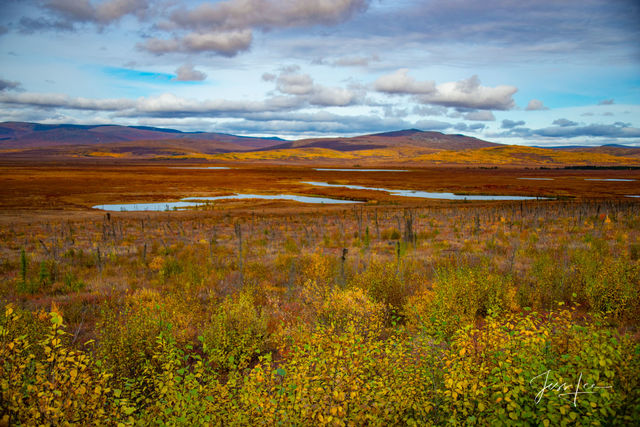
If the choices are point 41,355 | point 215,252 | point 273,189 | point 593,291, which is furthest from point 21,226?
point 273,189

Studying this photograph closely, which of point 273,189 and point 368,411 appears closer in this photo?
point 368,411

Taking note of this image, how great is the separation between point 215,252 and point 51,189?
5173cm

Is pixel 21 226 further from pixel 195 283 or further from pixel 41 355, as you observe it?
pixel 41 355

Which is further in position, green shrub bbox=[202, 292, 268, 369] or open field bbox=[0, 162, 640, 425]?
green shrub bbox=[202, 292, 268, 369]

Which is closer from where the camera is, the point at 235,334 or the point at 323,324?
the point at 323,324

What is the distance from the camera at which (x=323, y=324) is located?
7156mm

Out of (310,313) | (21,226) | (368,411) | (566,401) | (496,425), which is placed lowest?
(21,226)

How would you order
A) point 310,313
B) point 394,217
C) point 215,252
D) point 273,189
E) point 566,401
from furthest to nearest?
point 273,189, point 394,217, point 215,252, point 310,313, point 566,401

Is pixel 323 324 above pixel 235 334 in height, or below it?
above

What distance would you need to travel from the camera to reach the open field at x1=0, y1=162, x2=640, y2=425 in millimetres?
3859

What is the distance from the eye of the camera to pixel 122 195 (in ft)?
168

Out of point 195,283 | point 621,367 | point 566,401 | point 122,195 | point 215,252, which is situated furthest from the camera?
point 122,195

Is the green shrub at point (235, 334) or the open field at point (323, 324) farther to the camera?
the green shrub at point (235, 334)

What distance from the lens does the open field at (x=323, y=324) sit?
3.86 metres
